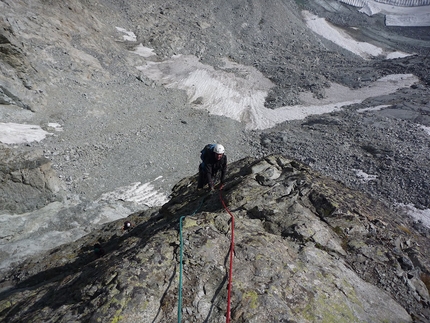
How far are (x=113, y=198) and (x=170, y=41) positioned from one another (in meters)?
23.6

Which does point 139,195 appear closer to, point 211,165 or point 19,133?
point 19,133

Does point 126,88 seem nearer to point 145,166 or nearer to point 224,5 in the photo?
point 145,166

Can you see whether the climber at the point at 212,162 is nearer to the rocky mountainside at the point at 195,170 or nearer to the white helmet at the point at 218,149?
the white helmet at the point at 218,149

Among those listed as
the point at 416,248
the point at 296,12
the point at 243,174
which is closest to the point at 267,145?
the point at 243,174

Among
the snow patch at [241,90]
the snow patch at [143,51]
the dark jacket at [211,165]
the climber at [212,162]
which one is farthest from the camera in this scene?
the snow patch at [143,51]

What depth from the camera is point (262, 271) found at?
5.12 metres

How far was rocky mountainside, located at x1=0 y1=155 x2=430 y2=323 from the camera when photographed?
15.0 ft

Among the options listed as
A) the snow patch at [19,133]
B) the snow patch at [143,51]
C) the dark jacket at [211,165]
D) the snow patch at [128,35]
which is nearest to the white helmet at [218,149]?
the dark jacket at [211,165]

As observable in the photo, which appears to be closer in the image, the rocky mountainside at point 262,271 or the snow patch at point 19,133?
the rocky mountainside at point 262,271

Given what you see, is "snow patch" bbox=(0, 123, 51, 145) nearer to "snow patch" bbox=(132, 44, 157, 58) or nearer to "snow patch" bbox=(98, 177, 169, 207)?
"snow patch" bbox=(98, 177, 169, 207)

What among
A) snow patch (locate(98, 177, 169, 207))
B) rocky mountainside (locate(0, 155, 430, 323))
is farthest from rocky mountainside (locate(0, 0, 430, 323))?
snow patch (locate(98, 177, 169, 207))

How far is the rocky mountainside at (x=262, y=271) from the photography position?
456 cm

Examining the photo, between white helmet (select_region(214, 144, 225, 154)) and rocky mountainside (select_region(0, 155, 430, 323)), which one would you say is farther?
white helmet (select_region(214, 144, 225, 154))

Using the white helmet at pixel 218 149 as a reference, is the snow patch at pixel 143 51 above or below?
below
